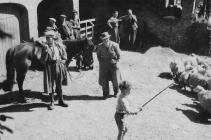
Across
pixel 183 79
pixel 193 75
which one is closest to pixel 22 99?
pixel 183 79

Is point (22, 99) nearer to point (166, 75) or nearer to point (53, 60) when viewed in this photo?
point (53, 60)

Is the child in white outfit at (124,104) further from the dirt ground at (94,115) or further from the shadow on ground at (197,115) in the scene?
the shadow on ground at (197,115)

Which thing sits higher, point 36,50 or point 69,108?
point 36,50

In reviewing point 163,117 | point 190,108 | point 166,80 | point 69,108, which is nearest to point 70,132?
point 69,108

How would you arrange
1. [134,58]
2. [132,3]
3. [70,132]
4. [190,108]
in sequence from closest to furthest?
[70,132], [190,108], [134,58], [132,3]

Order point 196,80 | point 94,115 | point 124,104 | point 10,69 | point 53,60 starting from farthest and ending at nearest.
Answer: point 196,80, point 10,69, point 94,115, point 53,60, point 124,104

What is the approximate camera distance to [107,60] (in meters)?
10.6

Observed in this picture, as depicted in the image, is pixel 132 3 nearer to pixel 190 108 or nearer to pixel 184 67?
pixel 184 67

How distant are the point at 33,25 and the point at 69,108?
513 cm

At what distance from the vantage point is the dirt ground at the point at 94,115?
8.67 metres

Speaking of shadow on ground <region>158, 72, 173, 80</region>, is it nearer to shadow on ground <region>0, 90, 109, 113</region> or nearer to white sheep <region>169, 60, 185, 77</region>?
white sheep <region>169, 60, 185, 77</region>

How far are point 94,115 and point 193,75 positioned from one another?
4275 mm

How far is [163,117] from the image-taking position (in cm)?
979

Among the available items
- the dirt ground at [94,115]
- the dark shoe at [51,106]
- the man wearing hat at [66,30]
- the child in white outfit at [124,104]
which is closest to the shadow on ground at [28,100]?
the dirt ground at [94,115]
